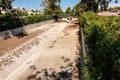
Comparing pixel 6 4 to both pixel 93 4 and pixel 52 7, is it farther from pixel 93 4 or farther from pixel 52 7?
pixel 52 7

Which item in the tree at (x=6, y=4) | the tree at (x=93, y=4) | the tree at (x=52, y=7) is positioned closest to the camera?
the tree at (x=6, y=4)

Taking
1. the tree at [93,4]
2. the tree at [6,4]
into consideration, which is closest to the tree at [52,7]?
the tree at [93,4]

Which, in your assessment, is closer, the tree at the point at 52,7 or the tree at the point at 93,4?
the tree at the point at 93,4

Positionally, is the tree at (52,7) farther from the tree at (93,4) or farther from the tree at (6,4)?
the tree at (6,4)

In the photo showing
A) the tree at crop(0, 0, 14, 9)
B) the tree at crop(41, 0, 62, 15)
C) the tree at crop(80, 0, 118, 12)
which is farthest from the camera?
the tree at crop(41, 0, 62, 15)

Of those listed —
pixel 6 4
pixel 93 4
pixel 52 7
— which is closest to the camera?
pixel 6 4

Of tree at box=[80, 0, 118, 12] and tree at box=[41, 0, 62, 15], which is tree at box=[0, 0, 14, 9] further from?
tree at box=[41, 0, 62, 15]

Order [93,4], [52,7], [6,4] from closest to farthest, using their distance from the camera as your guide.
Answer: [6,4], [93,4], [52,7]

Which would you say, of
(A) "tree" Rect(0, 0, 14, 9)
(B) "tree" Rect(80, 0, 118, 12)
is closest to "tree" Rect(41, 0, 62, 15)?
(B) "tree" Rect(80, 0, 118, 12)

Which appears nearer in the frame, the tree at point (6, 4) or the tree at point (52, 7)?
the tree at point (6, 4)

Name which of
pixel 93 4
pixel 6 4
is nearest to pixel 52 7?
pixel 93 4

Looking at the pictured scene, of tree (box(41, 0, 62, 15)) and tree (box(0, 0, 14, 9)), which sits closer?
tree (box(0, 0, 14, 9))

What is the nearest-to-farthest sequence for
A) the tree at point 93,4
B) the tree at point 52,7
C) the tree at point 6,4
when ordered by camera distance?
the tree at point 6,4 < the tree at point 93,4 < the tree at point 52,7

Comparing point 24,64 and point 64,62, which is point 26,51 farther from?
point 64,62
